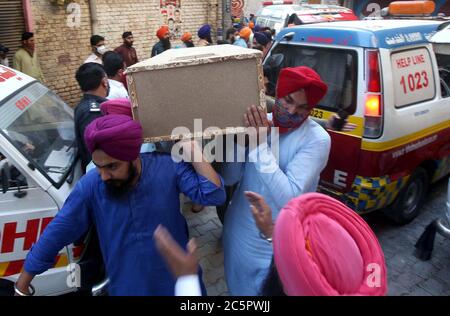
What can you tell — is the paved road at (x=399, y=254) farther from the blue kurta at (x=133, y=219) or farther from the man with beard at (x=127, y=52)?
the man with beard at (x=127, y=52)

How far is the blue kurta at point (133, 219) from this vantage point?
1.64 meters

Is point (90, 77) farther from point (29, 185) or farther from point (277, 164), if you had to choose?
point (277, 164)

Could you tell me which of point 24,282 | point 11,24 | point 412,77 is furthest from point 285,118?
point 11,24

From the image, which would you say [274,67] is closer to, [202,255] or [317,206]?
[202,255]

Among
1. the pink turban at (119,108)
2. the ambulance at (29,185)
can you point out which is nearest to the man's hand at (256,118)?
the pink turban at (119,108)

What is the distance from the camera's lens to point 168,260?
4.26 feet

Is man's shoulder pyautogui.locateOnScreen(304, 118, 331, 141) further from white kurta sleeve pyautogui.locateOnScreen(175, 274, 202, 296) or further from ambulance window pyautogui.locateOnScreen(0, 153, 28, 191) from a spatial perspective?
ambulance window pyautogui.locateOnScreen(0, 153, 28, 191)

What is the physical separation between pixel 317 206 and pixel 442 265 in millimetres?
2998

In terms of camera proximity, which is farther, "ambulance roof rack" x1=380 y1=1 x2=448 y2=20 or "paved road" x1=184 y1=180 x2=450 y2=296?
"ambulance roof rack" x1=380 y1=1 x2=448 y2=20

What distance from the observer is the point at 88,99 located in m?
3.00

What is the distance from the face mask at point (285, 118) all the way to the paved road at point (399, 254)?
5.76 ft

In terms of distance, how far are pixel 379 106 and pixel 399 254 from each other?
4.73 ft

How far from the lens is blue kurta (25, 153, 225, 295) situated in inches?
64.7

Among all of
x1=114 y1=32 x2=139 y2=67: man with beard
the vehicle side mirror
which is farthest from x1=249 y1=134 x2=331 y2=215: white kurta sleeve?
x1=114 y1=32 x2=139 y2=67: man with beard
